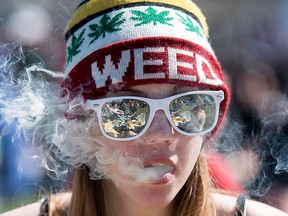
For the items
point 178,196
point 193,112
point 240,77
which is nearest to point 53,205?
point 178,196

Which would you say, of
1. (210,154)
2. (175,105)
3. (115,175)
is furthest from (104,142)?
(210,154)

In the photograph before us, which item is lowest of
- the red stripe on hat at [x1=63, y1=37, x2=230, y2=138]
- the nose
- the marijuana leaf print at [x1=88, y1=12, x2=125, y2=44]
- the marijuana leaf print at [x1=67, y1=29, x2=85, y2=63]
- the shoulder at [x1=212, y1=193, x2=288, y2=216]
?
the shoulder at [x1=212, y1=193, x2=288, y2=216]

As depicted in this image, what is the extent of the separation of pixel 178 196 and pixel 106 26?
73 cm

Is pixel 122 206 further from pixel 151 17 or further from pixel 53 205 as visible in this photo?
pixel 151 17

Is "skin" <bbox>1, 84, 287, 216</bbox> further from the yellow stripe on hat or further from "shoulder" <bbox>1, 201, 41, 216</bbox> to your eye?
"shoulder" <bbox>1, 201, 41, 216</bbox>

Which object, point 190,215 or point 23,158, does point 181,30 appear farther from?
point 23,158

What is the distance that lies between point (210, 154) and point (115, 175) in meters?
0.68

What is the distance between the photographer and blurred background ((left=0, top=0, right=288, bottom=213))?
2.55 m

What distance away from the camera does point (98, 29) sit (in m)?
2.01

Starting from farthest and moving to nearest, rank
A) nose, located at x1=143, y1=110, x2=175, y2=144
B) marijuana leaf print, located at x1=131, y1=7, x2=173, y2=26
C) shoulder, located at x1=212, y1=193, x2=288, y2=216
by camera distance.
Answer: shoulder, located at x1=212, y1=193, x2=288, y2=216 → marijuana leaf print, located at x1=131, y1=7, x2=173, y2=26 → nose, located at x1=143, y1=110, x2=175, y2=144

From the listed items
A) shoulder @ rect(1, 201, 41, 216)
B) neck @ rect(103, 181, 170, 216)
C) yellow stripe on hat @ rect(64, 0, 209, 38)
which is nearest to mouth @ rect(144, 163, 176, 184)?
neck @ rect(103, 181, 170, 216)

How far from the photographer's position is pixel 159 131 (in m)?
1.83

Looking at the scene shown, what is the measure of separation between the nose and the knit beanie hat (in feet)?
0.42

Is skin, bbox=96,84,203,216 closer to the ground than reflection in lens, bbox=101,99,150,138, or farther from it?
closer to the ground
